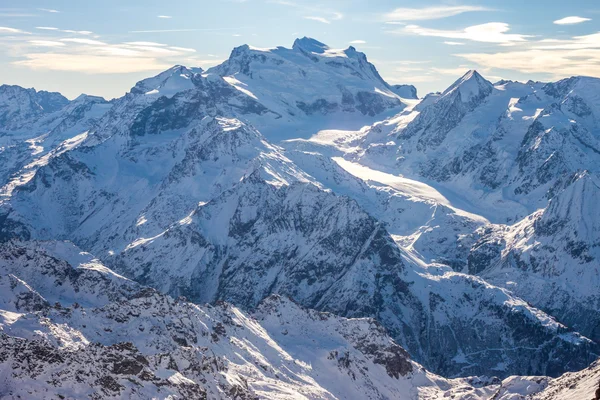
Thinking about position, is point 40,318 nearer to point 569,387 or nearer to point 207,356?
point 207,356

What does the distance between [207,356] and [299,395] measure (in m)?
28.4

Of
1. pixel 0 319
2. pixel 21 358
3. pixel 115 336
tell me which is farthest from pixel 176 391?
Answer: pixel 0 319

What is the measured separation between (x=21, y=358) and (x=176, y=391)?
1221 inches

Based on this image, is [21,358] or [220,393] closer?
[21,358]

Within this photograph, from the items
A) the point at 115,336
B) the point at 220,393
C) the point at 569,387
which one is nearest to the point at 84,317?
the point at 115,336

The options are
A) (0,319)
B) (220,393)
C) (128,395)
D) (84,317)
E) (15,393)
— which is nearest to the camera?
(15,393)

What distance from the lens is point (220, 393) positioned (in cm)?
16975

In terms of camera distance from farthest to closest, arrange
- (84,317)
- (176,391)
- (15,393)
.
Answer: (84,317)
(176,391)
(15,393)

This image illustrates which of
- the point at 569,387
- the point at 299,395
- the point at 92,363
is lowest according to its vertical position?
the point at 299,395

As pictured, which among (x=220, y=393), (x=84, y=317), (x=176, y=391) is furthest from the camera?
(x=84, y=317)

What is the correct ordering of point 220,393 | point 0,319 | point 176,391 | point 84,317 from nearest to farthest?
point 176,391 → point 220,393 → point 0,319 → point 84,317

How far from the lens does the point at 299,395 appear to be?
19762 centimetres

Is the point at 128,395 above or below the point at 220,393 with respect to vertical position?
above

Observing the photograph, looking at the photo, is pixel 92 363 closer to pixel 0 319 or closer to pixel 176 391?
pixel 176 391
